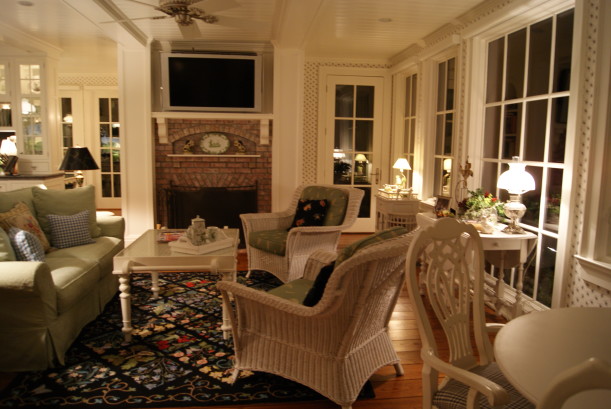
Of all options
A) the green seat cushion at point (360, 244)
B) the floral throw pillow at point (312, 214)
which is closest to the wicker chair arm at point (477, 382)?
the green seat cushion at point (360, 244)

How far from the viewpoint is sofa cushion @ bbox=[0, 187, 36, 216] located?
3426mm

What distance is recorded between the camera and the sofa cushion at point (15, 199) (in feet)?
11.2

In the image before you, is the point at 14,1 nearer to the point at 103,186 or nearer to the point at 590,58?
the point at 590,58

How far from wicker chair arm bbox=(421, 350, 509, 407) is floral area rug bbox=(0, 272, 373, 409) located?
1.05m

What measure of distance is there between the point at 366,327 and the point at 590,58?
197 centimetres

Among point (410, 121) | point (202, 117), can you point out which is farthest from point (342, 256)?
point (410, 121)

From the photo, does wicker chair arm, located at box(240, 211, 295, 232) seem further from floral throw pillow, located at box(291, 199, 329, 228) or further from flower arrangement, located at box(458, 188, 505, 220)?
flower arrangement, located at box(458, 188, 505, 220)

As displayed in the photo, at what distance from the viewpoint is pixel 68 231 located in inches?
147

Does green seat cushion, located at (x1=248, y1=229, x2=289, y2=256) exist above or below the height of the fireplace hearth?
below

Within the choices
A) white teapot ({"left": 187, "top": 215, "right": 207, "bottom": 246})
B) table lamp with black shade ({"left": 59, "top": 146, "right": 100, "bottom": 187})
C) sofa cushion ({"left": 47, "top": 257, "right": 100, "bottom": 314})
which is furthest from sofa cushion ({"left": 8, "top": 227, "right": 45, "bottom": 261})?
table lamp with black shade ({"left": 59, "top": 146, "right": 100, "bottom": 187})

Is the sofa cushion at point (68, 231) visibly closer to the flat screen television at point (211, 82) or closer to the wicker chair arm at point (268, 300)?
the wicker chair arm at point (268, 300)

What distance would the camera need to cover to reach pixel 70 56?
6.79m

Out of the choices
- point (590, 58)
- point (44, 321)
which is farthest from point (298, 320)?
point (590, 58)

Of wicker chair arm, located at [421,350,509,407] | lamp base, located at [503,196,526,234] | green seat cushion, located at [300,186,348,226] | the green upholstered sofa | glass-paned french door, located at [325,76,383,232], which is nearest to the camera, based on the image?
wicker chair arm, located at [421,350,509,407]
